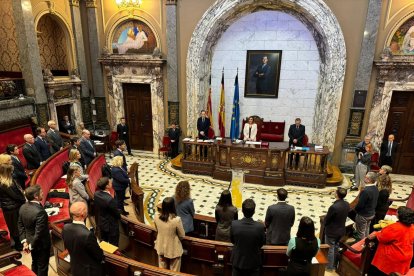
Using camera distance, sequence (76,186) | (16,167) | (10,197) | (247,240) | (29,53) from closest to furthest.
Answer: (247,240)
(10,197)
(76,186)
(16,167)
(29,53)

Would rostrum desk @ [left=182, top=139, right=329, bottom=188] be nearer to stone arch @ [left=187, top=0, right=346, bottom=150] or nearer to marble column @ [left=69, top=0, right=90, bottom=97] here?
stone arch @ [left=187, top=0, right=346, bottom=150]

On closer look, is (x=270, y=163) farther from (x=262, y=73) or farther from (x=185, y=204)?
(x=185, y=204)

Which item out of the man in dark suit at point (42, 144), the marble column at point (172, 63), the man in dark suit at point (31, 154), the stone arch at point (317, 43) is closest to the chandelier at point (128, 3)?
the marble column at point (172, 63)

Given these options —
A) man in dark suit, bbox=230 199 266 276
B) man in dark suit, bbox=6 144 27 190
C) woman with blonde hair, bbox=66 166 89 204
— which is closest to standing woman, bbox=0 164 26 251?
woman with blonde hair, bbox=66 166 89 204

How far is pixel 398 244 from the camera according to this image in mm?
3297

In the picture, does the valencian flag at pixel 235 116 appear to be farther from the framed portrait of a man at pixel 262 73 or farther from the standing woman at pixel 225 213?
the standing woman at pixel 225 213

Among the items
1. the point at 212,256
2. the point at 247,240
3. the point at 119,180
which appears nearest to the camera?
the point at 247,240

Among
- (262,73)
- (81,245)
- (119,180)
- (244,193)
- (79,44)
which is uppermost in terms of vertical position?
(79,44)

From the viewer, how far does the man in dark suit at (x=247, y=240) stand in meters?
3.02

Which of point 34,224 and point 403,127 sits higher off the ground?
point 403,127

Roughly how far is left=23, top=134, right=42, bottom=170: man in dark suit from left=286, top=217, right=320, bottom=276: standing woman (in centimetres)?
599

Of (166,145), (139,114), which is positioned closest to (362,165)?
(166,145)

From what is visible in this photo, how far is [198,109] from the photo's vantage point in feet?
32.5

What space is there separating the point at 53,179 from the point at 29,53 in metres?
4.21
